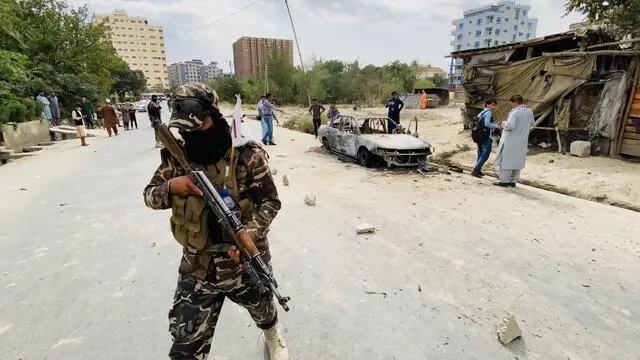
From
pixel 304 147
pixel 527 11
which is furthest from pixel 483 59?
pixel 527 11

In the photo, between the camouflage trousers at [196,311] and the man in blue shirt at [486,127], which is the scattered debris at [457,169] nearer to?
the man in blue shirt at [486,127]

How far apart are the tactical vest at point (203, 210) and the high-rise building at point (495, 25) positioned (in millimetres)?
86196

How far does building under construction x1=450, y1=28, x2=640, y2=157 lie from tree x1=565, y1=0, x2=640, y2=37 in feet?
1.00

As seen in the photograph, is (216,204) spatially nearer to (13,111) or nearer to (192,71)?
(13,111)

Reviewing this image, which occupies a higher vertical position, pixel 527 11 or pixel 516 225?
pixel 527 11

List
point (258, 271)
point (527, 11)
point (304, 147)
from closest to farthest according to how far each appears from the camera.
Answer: point (258, 271) → point (304, 147) → point (527, 11)

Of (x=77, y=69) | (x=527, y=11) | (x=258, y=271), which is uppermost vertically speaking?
(x=527, y=11)

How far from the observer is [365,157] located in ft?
26.4

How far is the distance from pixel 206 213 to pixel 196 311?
48 centimetres

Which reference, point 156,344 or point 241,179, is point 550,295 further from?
point 156,344

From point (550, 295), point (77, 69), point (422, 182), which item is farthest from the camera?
point (77, 69)

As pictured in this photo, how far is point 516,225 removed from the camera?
14.9 ft

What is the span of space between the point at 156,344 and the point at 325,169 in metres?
5.89

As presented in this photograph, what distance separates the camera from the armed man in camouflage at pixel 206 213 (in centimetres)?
159
